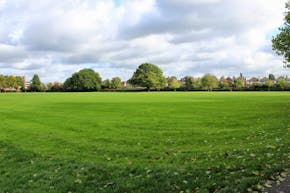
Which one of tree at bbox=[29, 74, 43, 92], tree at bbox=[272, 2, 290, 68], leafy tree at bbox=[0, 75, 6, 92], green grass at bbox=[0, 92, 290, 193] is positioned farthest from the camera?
tree at bbox=[29, 74, 43, 92]

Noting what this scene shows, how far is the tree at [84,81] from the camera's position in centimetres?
15200

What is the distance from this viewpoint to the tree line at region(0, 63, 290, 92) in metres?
135

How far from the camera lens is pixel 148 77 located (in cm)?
13488

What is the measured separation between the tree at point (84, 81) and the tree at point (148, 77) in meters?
23.0

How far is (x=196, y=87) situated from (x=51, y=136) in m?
133

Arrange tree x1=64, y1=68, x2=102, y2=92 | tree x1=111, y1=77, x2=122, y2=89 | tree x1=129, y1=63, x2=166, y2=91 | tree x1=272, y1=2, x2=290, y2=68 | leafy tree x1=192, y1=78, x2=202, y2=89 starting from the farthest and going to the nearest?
1. tree x1=111, y1=77, x2=122, y2=89
2. tree x1=64, y1=68, x2=102, y2=92
3. leafy tree x1=192, y1=78, x2=202, y2=89
4. tree x1=129, y1=63, x2=166, y2=91
5. tree x1=272, y1=2, x2=290, y2=68

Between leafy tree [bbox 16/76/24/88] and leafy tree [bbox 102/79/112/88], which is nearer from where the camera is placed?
leafy tree [bbox 102/79/112/88]

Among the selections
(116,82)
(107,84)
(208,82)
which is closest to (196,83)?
(208,82)

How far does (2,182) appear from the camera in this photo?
8.65 metres

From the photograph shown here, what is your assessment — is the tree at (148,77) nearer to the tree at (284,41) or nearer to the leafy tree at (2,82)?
the leafy tree at (2,82)

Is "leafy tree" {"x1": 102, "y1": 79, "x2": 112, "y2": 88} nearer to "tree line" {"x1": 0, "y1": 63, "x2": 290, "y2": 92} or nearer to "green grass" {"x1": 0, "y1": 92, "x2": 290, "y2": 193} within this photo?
"tree line" {"x1": 0, "y1": 63, "x2": 290, "y2": 92}

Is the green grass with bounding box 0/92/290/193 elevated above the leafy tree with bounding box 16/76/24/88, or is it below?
below

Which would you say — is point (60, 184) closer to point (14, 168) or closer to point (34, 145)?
point (14, 168)

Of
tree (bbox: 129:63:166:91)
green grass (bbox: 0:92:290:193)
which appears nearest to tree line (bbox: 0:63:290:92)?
tree (bbox: 129:63:166:91)
